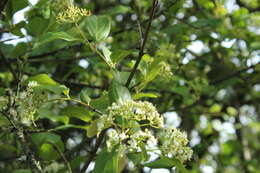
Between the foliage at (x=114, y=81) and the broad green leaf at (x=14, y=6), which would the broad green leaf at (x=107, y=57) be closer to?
the foliage at (x=114, y=81)

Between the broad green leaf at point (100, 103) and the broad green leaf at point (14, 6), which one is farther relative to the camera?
the broad green leaf at point (14, 6)

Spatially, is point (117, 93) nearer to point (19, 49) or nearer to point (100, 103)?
point (100, 103)

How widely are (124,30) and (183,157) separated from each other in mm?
1444

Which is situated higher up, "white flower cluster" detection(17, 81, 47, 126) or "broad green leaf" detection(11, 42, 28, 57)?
"broad green leaf" detection(11, 42, 28, 57)

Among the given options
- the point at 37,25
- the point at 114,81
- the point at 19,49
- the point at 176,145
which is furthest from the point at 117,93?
the point at 19,49

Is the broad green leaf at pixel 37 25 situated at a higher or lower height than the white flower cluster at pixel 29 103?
higher

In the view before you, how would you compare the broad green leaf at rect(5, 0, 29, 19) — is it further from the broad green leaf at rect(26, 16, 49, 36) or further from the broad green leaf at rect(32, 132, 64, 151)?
the broad green leaf at rect(32, 132, 64, 151)

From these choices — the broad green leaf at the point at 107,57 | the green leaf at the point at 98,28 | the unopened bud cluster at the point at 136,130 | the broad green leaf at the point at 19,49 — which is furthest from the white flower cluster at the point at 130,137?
the broad green leaf at the point at 19,49

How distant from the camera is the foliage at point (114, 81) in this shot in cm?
132

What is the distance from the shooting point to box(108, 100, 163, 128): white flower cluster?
1.21m

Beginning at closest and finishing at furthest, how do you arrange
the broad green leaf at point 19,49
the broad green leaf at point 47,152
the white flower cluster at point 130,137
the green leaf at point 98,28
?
the white flower cluster at point 130,137, the green leaf at point 98,28, the broad green leaf at point 19,49, the broad green leaf at point 47,152

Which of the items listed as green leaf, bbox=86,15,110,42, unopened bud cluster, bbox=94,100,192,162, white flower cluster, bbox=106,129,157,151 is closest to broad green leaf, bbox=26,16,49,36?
green leaf, bbox=86,15,110,42

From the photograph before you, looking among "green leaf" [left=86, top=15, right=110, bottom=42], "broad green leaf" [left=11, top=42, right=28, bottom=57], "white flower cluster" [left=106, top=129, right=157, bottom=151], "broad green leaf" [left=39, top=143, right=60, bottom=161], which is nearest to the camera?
"white flower cluster" [left=106, top=129, right=157, bottom=151]

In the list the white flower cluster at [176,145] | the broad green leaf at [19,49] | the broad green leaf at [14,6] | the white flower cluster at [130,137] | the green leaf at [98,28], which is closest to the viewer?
the white flower cluster at [130,137]
